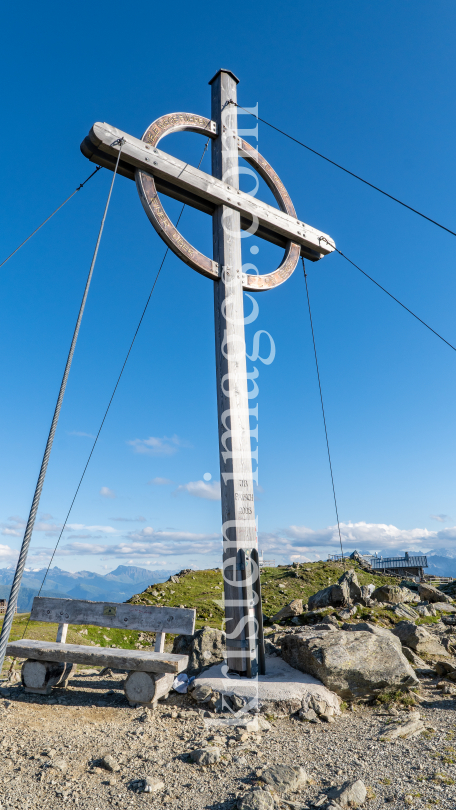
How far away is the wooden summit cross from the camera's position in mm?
5917

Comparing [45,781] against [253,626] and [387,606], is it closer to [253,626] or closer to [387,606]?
[253,626]

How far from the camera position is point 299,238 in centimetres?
830

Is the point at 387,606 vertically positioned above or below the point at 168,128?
below

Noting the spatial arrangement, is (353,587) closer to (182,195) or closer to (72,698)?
(72,698)

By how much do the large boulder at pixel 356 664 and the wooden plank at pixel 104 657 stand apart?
1642mm

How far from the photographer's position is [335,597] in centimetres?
1123

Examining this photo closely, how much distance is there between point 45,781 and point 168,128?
8047 millimetres

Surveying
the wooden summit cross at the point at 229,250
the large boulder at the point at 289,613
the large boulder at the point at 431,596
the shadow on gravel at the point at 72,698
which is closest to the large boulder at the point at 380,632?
the wooden summit cross at the point at 229,250

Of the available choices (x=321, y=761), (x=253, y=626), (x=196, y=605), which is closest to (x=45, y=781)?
(x=321, y=761)

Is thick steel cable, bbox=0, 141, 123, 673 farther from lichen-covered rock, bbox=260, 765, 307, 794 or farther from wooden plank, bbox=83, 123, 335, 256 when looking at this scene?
wooden plank, bbox=83, 123, 335, 256

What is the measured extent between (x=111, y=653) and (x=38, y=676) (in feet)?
3.82

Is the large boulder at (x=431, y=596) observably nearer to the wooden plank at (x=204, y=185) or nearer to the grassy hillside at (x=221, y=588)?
the grassy hillside at (x=221, y=588)

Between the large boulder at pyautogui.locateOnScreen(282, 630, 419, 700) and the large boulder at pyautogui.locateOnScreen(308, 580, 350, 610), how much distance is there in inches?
211

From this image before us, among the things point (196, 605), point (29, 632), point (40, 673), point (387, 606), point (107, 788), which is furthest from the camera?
point (196, 605)
